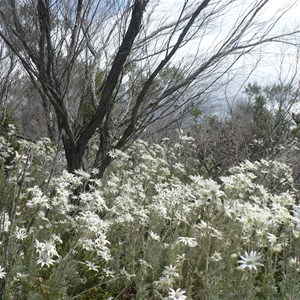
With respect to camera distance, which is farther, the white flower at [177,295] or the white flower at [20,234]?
the white flower at [20,234]

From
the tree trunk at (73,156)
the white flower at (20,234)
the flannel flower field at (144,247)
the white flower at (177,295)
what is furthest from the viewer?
the tree trunk at (73,156)

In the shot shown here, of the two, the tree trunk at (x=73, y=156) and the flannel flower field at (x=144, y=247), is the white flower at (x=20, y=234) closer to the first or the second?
the flannel flower field at (x=144, y=247)

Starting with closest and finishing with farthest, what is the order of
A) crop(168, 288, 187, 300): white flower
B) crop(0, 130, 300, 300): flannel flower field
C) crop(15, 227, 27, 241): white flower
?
crop(168, 288, 187, 300): white flower, crop(0, 130, 300, 300): flannel flower field, crop(15, 227, 27, 241): white flower

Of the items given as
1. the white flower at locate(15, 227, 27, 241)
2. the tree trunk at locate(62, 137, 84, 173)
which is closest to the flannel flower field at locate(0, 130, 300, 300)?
the white flower at locate(15, 227, 27, 241)

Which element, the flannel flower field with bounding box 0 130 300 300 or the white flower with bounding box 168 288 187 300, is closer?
the white flower with bounding box 168 288 187 300

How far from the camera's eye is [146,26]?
5305 millimetres

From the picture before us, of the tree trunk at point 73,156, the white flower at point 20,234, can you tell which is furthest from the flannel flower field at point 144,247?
the tree trunk at point 73,156

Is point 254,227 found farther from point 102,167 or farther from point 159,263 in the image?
point 102,167

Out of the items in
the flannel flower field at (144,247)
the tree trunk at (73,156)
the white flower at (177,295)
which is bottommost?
the white flower at (177,295)

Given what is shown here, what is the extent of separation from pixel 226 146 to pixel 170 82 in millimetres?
3760

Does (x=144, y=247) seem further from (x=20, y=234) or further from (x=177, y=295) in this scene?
(x=177, y=295)

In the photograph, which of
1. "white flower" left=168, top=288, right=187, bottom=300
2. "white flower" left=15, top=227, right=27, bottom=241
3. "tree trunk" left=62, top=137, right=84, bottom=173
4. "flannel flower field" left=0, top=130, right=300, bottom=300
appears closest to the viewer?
"white flower" left=168, top=288, right=187, bottom=300

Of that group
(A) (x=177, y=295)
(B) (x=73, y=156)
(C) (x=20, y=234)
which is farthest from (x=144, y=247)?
(B) (x=73, y=156)

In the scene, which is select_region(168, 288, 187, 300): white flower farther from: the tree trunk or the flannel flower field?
the tree trunk
